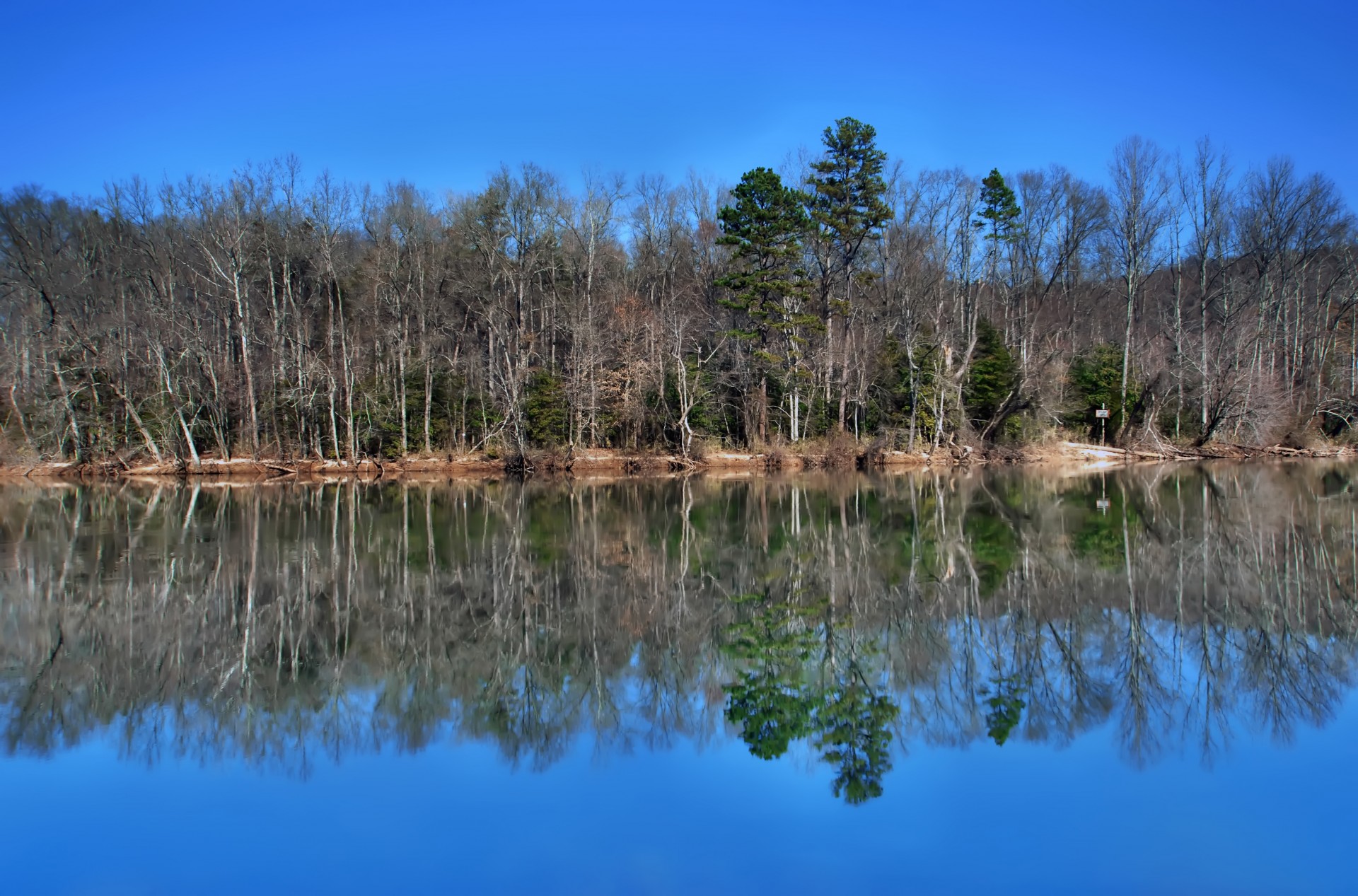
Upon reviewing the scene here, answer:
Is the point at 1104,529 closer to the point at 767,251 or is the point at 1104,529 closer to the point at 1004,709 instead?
the point at 1004,709

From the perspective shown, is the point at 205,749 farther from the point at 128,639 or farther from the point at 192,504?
the point at 192,504

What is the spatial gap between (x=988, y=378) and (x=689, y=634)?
37810 millimetres

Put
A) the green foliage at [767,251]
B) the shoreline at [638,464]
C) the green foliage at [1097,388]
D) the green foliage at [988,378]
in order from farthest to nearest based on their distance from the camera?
the green foliage at [1097,388] < the green foliage at [988,378] < the green foliage at [767,251] < the shoreline at [638,464]

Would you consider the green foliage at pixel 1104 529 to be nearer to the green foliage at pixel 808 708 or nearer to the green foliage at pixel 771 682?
the green foliage at pixel 771 682

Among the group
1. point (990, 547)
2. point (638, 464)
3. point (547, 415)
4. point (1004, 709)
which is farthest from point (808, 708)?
point (547, 415)

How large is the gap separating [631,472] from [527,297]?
14.4m

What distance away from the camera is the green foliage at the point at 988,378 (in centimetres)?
4491

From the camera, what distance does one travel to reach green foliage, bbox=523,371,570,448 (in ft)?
137

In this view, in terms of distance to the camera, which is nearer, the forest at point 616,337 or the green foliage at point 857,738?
the green foliage at point 857,738

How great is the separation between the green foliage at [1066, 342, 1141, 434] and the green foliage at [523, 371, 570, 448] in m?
25.3

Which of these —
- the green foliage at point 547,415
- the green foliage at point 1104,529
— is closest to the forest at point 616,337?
the green foliage at point 547,415

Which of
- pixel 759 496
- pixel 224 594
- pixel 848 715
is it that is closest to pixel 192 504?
pixel 224 594

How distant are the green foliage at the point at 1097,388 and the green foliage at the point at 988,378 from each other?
131 inches

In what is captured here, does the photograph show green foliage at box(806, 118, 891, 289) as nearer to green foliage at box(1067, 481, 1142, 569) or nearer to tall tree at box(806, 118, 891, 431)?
tall tree at box(806, 118, 891, 431)
